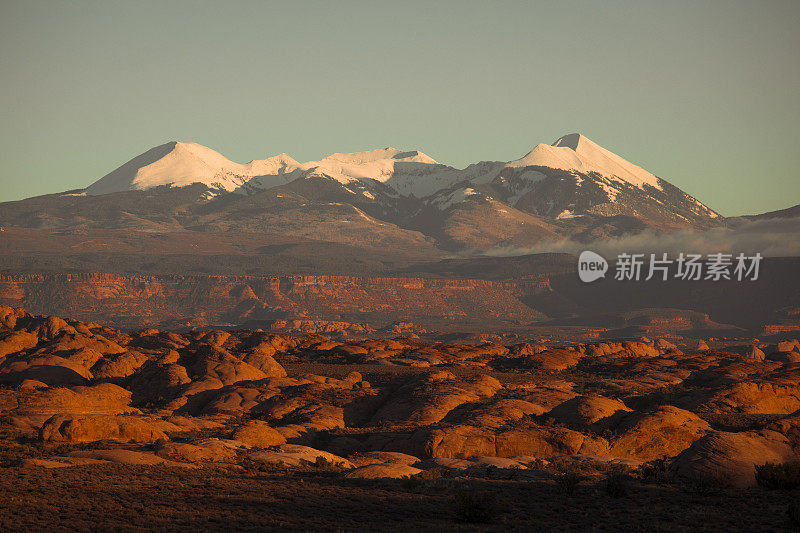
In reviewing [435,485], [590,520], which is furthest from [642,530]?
[435,485]

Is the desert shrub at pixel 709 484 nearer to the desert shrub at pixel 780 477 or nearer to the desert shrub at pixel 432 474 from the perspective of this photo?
the desert shrub at pixel 780 477

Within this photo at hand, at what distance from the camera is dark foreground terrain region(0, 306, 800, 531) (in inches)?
1766

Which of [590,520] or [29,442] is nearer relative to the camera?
[590,520]

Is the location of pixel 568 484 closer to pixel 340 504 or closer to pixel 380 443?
pixel 340 504

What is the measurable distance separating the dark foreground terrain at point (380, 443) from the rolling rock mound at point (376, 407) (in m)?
0.26

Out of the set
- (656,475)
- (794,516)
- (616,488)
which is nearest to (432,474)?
(616,488)

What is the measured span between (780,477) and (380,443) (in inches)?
1296

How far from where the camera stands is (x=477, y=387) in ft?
348

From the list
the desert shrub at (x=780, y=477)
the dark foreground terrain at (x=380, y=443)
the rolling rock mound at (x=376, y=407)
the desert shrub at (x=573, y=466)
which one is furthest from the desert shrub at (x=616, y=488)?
the desert shrub at (x=573, y=466)

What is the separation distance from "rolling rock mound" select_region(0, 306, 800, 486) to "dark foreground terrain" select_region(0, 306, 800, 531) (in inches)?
10.4

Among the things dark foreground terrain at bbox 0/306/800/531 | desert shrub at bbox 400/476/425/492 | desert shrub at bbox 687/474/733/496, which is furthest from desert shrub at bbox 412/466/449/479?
desert shrub at bbox 687/474/733/496

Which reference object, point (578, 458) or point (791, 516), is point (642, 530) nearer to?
point (791, 516)

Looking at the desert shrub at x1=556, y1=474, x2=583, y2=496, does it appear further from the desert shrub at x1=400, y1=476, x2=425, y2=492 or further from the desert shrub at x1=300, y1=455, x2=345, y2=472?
the desert shrub at x1=300, y1=455, x2=345, y2=472

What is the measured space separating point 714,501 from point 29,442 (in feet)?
159
